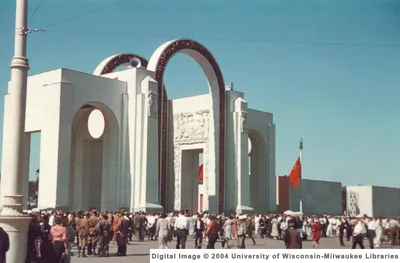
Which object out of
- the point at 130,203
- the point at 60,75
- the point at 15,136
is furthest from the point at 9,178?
the point at 130,203

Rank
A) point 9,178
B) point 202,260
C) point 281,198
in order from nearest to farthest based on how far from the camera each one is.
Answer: point 9,178
point 202,260
point 281,198

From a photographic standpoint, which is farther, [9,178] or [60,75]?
[60,75]

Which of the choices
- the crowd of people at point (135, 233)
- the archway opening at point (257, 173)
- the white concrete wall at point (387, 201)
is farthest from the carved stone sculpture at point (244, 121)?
the white concrete wall at point (387, 201)

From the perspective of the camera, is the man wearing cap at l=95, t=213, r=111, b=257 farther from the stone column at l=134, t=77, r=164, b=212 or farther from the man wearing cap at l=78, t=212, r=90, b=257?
the stone column at l=134, t=77, r=164, b=212

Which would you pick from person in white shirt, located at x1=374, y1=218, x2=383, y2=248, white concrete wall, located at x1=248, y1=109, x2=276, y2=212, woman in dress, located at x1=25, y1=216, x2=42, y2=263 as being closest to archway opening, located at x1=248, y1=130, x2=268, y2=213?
white concrete wall, located at x1=248, y1=109, x2=276, y2=212

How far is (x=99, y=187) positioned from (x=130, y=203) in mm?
4024

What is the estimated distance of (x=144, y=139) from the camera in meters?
25.6

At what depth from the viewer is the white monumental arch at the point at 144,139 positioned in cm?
2367

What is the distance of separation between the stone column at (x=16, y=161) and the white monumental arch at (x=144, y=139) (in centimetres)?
1539

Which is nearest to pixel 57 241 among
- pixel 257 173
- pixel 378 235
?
pixel 378 235

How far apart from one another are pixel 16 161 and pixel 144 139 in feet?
58.0

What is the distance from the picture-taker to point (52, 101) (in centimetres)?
2362

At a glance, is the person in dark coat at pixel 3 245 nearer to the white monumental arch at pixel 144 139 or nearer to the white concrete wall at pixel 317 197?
the white monumental arch at pixel 144 139

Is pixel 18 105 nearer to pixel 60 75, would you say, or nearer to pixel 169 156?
pixel 60 75
